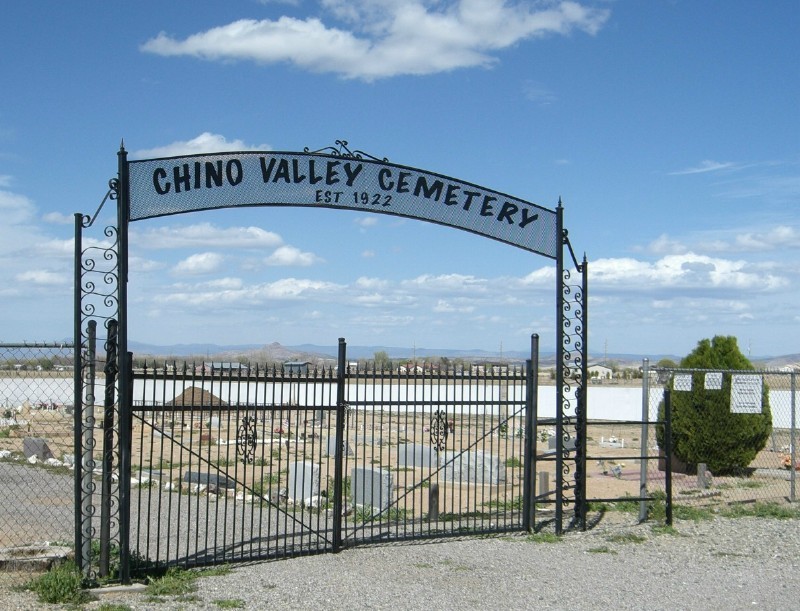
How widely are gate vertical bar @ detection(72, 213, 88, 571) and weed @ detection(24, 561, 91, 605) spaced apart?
21 centimetres

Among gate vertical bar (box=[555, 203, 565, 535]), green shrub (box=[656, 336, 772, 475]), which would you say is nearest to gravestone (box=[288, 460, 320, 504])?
gate vertical bar (box=[555, 203, 565, 535])

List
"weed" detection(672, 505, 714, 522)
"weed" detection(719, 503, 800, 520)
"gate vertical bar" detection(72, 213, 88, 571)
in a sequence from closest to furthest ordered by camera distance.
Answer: "gate vertical bar" detection(72, 213, 88, 571)
"weed" detection(672, 505, 714, 522)
"weed" detection(719, 503, 800, 520)

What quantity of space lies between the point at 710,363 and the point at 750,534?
27.6 feet

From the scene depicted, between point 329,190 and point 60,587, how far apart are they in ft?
15.7

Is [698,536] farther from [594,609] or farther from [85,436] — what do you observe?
[85,436]

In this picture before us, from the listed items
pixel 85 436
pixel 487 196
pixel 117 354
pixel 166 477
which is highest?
pixel 487 196

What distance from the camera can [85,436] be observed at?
8.34 meters

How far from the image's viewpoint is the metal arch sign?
9.05 m

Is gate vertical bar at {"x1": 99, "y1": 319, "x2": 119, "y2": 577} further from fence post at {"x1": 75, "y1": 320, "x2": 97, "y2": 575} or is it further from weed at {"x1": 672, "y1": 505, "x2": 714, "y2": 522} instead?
weed at {"x1": 672, "y1": 505, "x2": 714, "y2": 522}

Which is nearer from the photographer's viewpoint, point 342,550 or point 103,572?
point 103,572

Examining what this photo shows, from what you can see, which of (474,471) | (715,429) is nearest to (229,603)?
(474,471)

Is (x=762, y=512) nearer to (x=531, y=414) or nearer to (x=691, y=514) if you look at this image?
(x=691, y=514)

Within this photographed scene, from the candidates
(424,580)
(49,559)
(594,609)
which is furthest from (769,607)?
(49,559)

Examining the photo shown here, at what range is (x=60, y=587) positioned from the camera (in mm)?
7750
